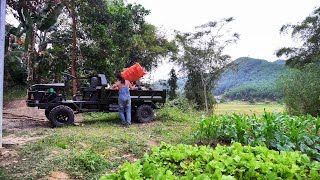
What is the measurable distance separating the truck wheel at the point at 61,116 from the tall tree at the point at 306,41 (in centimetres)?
1168

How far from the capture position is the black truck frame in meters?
8.14

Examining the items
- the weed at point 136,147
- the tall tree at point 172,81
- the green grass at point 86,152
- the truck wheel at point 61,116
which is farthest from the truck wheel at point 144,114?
the tall tree at point 172,81

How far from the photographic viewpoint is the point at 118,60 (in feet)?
51.9

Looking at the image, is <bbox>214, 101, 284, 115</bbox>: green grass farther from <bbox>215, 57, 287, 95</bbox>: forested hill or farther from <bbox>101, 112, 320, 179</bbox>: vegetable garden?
<bbox>215, 57, 287, 95</bbox>: forested hill

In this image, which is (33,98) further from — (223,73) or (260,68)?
(260,68)

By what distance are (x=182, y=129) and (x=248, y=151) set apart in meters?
4.72

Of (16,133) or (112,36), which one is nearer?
(16,133)

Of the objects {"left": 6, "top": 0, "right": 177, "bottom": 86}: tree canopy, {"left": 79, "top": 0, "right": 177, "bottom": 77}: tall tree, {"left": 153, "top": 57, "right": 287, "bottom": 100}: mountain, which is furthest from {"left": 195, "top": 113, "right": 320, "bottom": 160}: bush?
{"left": 79, "top": 0, "right": 177, "bottom": 77}: tall tree

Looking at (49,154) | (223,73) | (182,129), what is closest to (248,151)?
(49,154)

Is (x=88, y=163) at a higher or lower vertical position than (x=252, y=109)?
lower

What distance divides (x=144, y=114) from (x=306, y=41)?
10.7 m

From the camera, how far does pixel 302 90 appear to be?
→ 11914mm

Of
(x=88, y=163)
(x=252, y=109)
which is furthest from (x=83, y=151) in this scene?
(x=252, y=109)

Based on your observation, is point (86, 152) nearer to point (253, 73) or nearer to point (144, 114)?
point (144, 114)
